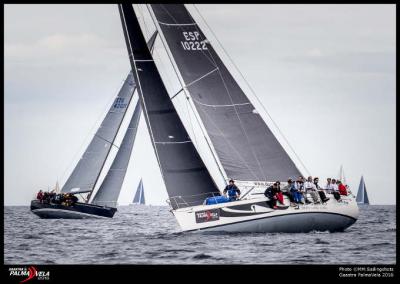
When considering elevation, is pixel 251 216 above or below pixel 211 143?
below

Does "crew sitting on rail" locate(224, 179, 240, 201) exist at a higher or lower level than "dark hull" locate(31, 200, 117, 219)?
higher

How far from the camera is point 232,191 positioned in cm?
2861

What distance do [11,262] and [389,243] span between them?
11421 mm

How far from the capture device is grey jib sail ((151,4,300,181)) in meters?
29.9

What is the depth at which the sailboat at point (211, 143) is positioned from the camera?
28.5 metres

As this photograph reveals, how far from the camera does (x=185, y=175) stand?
29188mm

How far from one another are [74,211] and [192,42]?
1983cm

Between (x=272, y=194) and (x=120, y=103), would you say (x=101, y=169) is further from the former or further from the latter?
(x=272, y=194)

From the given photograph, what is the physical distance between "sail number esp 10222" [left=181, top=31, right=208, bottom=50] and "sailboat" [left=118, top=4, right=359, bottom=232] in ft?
0.11

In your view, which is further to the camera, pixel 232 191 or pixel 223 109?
pixel 223 109

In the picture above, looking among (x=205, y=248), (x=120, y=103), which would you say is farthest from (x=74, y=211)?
(x=205, y=248)
